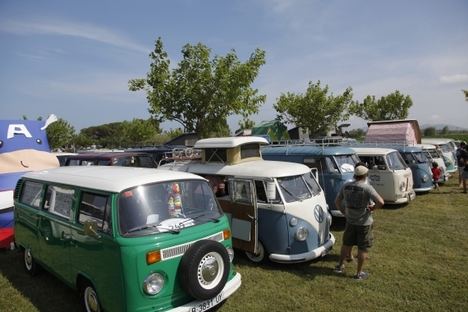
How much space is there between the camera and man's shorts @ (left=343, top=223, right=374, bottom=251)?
596cm

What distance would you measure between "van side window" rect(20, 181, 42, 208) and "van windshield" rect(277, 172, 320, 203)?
14.4ft

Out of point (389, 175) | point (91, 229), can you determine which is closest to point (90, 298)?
point (91, 229)

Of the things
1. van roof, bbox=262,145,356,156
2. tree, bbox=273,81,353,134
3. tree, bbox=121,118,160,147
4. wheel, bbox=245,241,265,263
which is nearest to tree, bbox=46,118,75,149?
tree, bbox=121,118,160,147

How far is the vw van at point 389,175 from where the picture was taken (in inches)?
465

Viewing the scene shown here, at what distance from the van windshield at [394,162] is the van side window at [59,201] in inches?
411

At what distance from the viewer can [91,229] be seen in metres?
4.32

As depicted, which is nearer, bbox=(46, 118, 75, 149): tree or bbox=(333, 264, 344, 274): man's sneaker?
bbox=(333, 264, 344, 274): man's sneaker

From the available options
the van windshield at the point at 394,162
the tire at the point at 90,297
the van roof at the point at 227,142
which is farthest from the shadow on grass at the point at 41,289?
the van windshield at the point at 394,162

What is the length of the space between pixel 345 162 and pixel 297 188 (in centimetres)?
358

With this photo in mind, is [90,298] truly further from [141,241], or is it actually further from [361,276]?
[361,276]

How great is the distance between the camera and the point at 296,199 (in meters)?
6.68

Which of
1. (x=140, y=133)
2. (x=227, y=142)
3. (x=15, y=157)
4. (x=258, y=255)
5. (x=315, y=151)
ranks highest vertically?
(x=140, y=133)

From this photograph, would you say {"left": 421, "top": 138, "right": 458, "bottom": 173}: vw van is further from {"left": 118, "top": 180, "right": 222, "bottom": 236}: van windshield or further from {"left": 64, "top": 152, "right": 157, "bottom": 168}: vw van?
{"left": 118, "top": 180, "right": 222, "bottom": 236}: van windshield

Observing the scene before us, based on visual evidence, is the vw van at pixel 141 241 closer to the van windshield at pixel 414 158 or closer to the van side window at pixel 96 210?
the van side window at pixel 96 210
